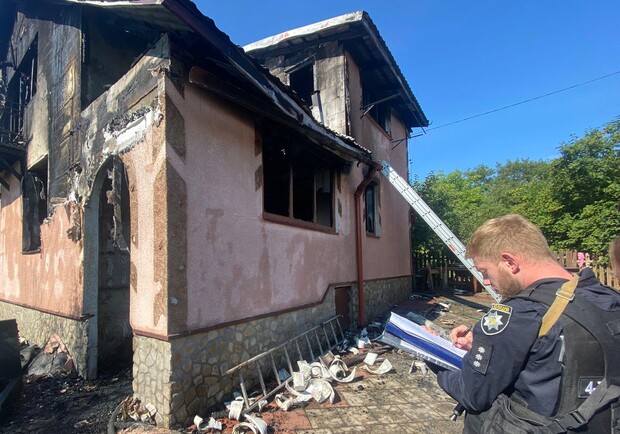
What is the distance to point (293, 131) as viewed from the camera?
19.4 ft

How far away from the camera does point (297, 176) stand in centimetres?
793

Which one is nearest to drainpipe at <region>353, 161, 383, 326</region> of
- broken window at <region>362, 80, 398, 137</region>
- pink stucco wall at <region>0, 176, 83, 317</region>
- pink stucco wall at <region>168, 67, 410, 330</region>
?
pink stucco wall at <region>168, 67, 410, 330</region>

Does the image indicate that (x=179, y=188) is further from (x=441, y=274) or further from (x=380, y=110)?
(x=441, y=274)

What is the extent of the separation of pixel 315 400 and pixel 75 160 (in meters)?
5.60

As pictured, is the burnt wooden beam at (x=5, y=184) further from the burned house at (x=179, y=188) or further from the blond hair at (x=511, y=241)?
the blond hair at (x=511, y=241)

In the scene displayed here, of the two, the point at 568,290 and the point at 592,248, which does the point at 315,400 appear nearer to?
the point at 568,290

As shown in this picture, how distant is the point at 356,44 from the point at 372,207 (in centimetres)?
447

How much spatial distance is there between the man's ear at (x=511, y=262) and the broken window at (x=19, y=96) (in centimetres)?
1055

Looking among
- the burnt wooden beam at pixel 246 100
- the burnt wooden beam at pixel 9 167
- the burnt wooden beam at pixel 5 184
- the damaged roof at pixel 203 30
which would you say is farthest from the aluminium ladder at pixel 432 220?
the burnt wooden beam at pixel 5 184

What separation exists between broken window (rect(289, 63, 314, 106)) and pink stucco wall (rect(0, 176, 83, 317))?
21.7ft

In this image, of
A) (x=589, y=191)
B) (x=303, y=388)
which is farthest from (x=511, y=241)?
(x=589, y=191)

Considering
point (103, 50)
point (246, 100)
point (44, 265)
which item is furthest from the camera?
point (44, 265)

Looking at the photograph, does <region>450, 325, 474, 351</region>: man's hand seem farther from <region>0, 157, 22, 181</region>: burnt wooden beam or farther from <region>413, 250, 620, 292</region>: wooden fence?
<region>413, 250, 620, 292</region>: wooden fence

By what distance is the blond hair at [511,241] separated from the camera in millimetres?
1574
